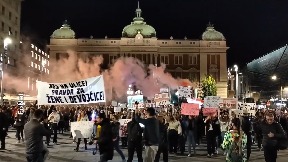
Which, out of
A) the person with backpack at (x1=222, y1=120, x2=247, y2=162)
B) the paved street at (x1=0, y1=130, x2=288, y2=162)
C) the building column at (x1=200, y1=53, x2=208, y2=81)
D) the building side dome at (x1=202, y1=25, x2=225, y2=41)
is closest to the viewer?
the person with backpack at (x1=222, y1=120, x2=247, y2=162)

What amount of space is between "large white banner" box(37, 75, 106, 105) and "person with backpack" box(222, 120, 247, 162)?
663cm

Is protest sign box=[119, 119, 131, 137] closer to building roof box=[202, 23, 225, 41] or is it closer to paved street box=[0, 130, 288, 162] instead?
paved street box=[0, 130, 288, 162]

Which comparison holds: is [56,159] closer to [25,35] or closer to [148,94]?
[148,94]

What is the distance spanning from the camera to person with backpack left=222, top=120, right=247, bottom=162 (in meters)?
8.23

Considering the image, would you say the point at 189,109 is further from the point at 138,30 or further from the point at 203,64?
the point at 138,30

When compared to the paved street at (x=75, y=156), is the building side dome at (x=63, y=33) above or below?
above

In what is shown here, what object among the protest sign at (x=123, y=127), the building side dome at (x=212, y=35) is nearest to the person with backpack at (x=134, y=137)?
the protest sign at (x=123, y=127)

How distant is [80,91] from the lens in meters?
14.4

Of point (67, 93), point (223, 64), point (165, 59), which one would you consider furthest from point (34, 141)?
point (223, 64)

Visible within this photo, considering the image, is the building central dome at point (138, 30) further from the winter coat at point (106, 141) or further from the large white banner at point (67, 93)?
the winter coat at point (106, 141)

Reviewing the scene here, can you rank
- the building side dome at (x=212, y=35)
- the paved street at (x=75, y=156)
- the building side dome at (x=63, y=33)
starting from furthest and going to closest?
the building side dome at (x=212, y=35) → the building side dome at (x=63, y=33) → the paved street at (x=75, y=156)

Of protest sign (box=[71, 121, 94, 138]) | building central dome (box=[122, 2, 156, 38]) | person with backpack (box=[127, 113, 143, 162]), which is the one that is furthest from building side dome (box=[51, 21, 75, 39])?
person with backpack (box=[127, 113, 143, 162])

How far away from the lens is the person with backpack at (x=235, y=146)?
823 cm

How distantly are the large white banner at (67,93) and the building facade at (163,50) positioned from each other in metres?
75.8
